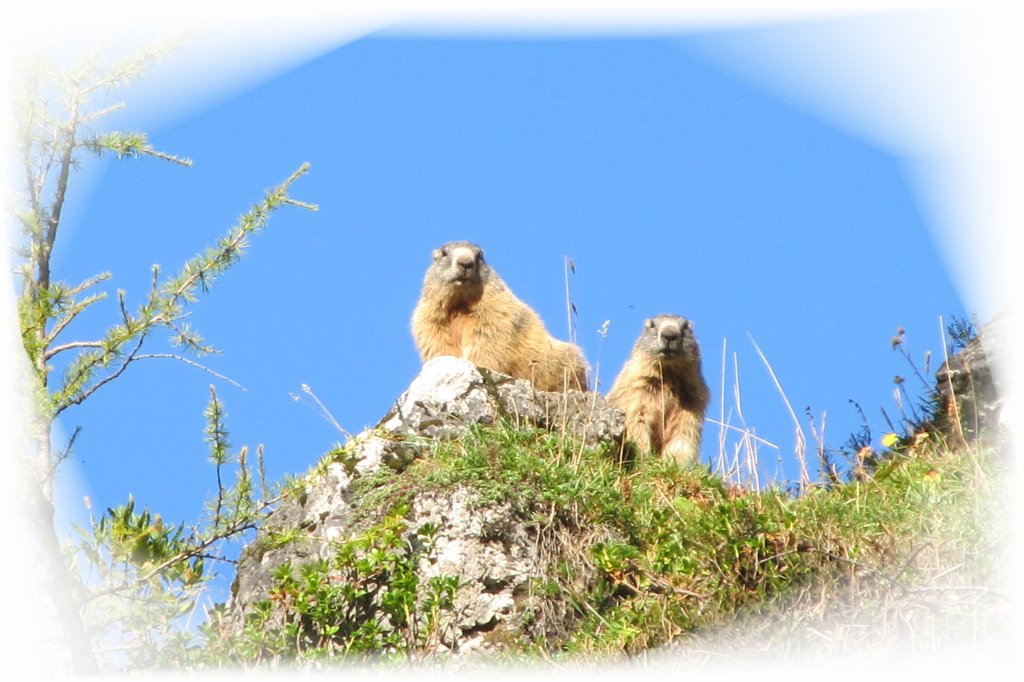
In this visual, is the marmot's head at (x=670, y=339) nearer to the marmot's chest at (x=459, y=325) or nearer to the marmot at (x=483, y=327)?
the marmot at (x=483, y=327)

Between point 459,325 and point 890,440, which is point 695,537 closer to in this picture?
point 890,440

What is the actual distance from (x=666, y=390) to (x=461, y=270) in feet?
7.93

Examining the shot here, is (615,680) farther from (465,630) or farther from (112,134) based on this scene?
(112,134)

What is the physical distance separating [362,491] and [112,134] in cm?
336

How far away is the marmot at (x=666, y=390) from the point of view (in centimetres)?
1140

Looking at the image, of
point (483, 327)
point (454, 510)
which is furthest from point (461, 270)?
point (454, 510)

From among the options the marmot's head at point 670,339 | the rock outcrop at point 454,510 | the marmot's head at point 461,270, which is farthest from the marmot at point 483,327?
the rock outcrop at point 454,510

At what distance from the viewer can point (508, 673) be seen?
6.53m

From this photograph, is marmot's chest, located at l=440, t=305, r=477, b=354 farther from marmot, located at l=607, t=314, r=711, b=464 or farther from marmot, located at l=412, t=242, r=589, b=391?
marmot, located at l=607, t=314, r=711, b=464

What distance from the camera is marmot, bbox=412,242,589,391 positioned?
36.0 feet

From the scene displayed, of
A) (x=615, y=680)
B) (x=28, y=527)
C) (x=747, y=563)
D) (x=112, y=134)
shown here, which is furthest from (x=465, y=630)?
(x=112, y=134)

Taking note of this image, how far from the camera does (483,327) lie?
36.7ft

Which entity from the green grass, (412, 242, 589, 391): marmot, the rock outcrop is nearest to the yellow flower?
the green grass

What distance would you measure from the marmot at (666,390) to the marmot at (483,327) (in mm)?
734
